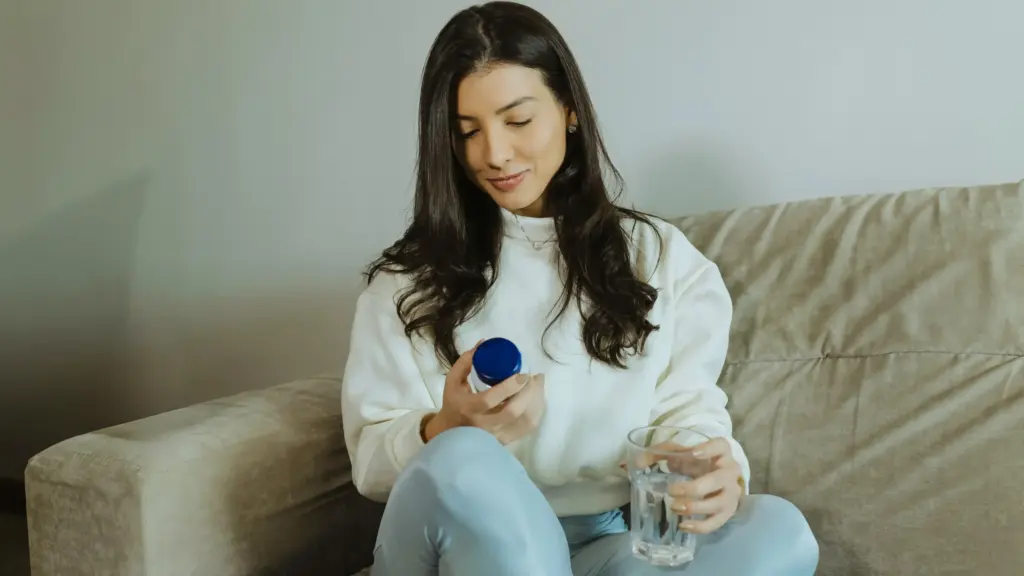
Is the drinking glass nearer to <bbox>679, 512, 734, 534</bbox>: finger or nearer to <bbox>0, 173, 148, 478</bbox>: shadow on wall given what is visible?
A: <bbox>679, 512, 734, 534</bbox>: finger

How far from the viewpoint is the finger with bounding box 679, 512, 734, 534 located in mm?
843

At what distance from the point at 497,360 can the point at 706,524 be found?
255 mm

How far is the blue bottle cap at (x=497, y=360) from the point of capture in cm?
84

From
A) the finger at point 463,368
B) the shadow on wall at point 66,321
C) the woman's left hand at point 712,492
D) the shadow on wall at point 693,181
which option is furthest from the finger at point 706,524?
the shadow on wall at point 66,321

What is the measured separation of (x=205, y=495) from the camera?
A: 95 centimetres

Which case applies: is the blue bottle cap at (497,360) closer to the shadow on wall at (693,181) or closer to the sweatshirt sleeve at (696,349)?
the sweatshirt sleeve at (696,349)

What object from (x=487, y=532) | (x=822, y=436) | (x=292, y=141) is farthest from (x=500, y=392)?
(x=292, y=141)

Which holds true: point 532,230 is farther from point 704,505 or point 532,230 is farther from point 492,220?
point 704,505

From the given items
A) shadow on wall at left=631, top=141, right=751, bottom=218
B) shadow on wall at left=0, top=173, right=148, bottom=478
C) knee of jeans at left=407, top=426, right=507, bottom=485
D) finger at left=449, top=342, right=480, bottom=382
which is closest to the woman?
finger at left=449, top=342, right=480, bottom=382

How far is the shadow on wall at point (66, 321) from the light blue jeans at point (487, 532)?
1.30 metres

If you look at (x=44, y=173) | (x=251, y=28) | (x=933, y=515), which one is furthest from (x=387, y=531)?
(x=44, y=173)

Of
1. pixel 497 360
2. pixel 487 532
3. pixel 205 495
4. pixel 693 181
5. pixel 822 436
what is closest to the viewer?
pixel 487 532

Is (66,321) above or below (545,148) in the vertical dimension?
below

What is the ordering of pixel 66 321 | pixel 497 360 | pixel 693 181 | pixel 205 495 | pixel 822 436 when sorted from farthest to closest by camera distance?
pixel 66 321
pixel 693 181
pixel 822 436
pixel 205 495
pixel 497 360
